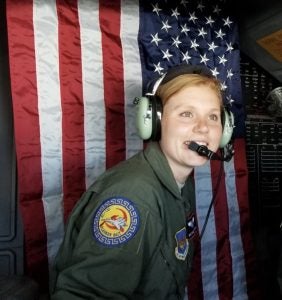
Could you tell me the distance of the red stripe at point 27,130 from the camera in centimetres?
145

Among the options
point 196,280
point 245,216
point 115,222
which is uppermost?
point 115,222

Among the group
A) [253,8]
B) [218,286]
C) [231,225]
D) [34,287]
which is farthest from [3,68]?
[218,286]

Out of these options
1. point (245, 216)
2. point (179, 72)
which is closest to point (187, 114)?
point (179, 72)

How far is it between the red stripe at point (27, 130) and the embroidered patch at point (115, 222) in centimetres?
77

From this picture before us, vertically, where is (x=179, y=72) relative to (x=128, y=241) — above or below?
above

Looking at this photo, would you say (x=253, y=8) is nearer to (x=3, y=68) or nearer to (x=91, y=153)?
(x=91, y=153)

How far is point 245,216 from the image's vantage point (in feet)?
6.30

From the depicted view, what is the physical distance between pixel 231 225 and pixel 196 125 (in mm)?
1001

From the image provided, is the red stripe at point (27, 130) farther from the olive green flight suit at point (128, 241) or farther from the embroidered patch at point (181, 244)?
the embroidered patch at point (181, 244)

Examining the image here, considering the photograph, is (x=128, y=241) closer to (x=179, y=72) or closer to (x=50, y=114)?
(x=179, y=72)

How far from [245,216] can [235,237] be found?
0.44 feet

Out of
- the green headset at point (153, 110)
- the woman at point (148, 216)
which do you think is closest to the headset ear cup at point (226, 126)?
the woman at point (148, 216)

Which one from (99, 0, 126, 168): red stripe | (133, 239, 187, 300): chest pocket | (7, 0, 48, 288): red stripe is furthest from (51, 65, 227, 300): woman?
(7, 0, 48, 288): red stripe

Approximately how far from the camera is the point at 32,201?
1.51 metres
